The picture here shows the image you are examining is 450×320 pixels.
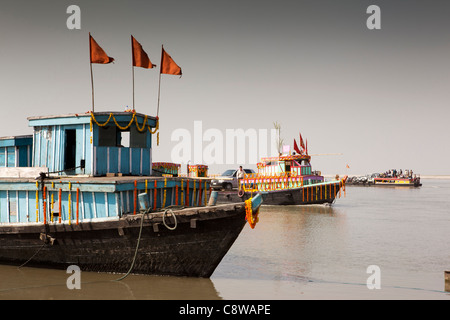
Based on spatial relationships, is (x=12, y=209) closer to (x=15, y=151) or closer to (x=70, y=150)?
(x=70, y=150)

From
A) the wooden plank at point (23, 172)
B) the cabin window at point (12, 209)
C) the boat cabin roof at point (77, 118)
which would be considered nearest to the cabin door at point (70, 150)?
the boat cabin roof at point (77, 118)

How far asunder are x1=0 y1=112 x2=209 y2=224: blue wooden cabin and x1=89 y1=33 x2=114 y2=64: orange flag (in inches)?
76.4

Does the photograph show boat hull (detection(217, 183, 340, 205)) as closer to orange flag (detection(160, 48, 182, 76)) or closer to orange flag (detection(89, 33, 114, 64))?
orange flag (detection(160, 48, 182, 76))

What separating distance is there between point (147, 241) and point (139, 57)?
237 inches

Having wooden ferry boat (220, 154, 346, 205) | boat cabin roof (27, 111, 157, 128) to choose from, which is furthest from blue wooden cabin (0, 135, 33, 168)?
wooden ferry boat (220, 154, 346, 205)

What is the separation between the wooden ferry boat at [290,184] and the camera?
108ft

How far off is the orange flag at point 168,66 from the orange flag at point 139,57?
0.41 meters

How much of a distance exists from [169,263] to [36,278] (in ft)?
11.4

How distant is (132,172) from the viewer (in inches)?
498

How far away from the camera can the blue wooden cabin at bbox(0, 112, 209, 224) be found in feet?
34.4

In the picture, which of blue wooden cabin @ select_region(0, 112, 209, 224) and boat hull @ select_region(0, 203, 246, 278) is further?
blue wooden cabin @ select_region(0, 112, 209, 224)
